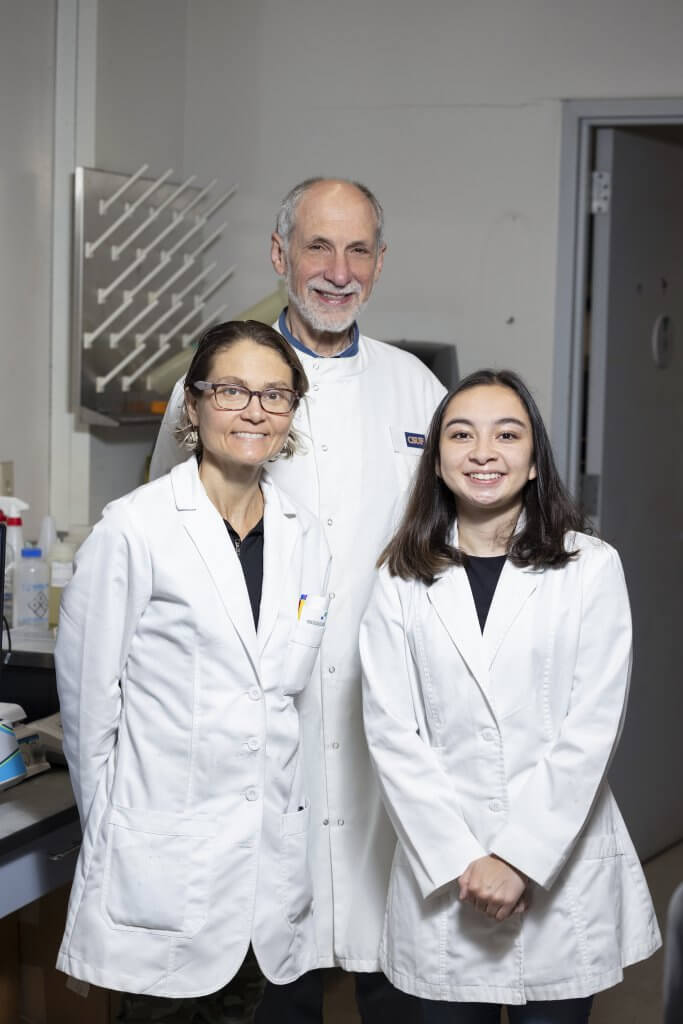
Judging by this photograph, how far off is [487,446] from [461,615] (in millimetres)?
237

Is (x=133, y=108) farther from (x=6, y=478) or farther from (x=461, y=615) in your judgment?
(x=461, y=615)

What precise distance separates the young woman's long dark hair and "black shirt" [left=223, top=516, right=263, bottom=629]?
0.19m

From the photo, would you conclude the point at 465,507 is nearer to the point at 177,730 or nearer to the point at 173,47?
the point at 177,730

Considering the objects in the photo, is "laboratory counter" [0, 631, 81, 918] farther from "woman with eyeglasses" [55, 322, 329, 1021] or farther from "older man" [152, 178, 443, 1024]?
"older man" [152, 178, 443, 1024]

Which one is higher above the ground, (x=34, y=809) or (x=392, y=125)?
(x=392, y=125)

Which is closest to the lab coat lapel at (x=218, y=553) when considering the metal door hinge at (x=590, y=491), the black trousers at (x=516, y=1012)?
the black trousers at (x=516, y=1012)

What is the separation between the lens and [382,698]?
1579 millimetres

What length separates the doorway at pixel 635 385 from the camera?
3.00 m

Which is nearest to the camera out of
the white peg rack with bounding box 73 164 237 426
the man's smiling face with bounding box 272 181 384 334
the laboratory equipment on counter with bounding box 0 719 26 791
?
the laboratory equipment on counter with bounding box 0 719 26 791

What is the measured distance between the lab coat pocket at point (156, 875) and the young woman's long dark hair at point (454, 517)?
47 centimetres

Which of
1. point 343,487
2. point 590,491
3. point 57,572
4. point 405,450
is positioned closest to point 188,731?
point 343,487

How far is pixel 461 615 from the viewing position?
5.12 feet

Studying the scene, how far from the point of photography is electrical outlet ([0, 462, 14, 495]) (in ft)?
8.27

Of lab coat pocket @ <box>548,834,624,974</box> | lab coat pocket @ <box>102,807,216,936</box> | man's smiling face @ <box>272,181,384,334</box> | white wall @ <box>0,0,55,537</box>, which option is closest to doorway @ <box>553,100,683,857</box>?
man's smiling face @ <box>272,181,384,334</box>
